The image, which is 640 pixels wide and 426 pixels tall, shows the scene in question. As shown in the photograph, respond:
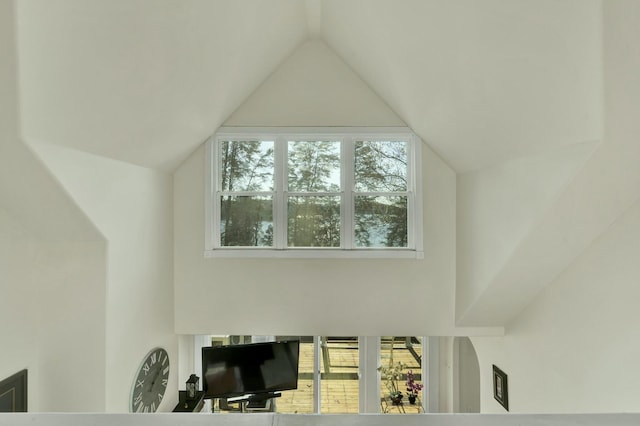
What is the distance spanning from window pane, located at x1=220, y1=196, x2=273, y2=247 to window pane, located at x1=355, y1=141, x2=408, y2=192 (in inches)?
36.8

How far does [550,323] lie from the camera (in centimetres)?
257

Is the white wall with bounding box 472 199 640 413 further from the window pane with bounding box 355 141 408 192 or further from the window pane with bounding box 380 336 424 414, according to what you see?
the window pane with bounding box 380 336 424 414

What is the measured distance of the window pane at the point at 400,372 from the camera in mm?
4777

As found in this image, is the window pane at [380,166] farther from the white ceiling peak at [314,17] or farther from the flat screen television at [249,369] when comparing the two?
the flat screen television at [249,369]

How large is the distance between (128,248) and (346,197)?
74.5 inches

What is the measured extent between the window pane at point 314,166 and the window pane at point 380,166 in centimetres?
21

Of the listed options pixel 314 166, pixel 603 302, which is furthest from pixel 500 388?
pixel 314 166

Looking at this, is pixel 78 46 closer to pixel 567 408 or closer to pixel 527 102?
pixel 527 102

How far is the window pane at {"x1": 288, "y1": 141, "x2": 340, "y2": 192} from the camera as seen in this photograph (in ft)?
11.1

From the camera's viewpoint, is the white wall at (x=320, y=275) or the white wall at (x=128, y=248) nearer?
the white wall at (x=128, y=248)

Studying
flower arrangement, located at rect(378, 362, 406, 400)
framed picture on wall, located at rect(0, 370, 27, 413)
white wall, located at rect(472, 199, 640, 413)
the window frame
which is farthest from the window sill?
flower arrangement, located at rect(378, 362, 406, 400)

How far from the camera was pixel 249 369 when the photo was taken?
3359 mm

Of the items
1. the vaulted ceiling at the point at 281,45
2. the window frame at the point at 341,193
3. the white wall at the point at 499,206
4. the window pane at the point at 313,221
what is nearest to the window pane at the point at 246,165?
the window frame at the point at 341,193

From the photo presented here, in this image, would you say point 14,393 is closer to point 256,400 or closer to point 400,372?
point 256,400
